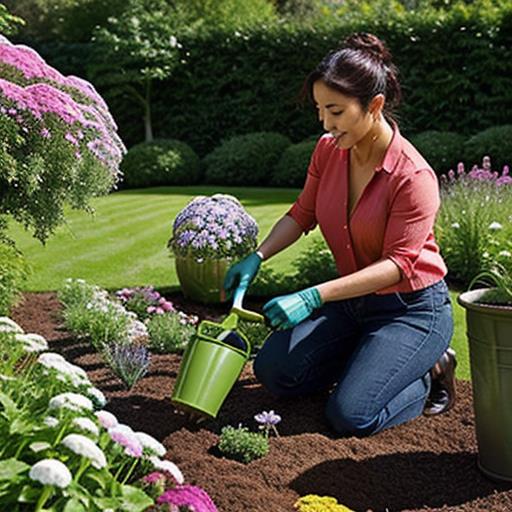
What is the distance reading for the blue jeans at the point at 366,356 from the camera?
3.67 m

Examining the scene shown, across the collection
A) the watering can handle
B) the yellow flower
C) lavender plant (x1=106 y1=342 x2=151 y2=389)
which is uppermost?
the watering can handle

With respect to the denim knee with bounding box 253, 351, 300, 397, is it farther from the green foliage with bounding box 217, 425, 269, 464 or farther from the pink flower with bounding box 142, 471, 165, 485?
the pink flower with bounding box 142, 471, 165, 485

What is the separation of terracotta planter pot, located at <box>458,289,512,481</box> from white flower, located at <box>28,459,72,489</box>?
1593mm

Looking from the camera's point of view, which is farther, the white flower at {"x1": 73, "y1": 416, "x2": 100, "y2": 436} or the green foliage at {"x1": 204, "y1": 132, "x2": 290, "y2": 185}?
the green foliage at {"x1": 204, "y1": 132, "x2": 290, "y2": 185}

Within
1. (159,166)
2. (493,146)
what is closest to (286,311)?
(493,146)

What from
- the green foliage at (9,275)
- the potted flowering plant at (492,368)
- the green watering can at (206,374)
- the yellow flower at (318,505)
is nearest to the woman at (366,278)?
the green watering can at (206,374)

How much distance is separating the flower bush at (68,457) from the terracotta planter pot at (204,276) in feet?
10.2

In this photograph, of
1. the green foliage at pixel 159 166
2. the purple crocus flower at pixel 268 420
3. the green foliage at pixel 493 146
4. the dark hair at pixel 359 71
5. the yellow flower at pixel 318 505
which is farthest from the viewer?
the green foliage at pixel 159 166

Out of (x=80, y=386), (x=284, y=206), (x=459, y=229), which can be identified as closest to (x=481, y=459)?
(x=80, y=386)

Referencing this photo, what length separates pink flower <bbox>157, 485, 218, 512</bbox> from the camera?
242 centimetres

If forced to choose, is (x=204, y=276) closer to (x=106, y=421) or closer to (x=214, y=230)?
(x=214, y=230)

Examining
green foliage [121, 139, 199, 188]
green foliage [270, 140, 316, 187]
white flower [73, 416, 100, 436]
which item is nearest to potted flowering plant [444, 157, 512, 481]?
white flower [73, 416, 100, 436]

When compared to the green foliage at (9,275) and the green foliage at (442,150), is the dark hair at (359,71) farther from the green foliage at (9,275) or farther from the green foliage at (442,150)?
the green foliage at (442,150)

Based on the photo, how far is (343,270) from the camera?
400cm
